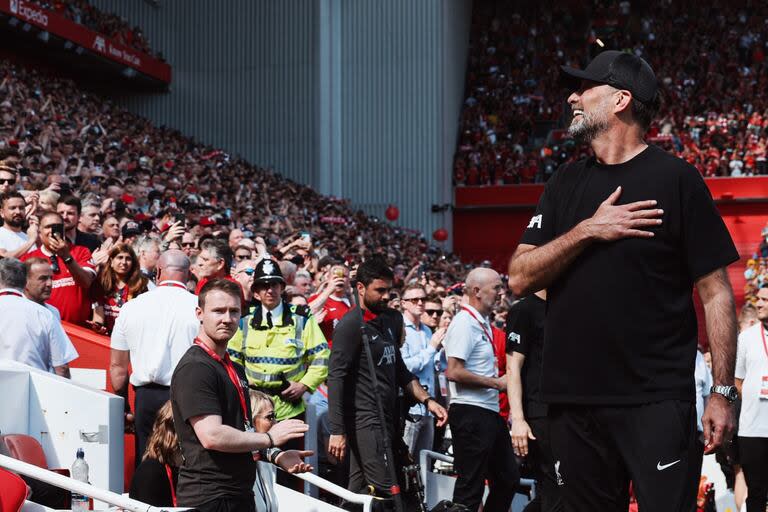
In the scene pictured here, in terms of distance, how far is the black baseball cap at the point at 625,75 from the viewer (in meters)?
3.46

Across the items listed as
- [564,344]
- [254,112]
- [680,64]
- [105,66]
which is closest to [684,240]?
[564,344]

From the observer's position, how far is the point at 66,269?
773cm

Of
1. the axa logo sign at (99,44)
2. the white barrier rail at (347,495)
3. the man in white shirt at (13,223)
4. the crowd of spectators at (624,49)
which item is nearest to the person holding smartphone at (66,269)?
the man in white shirt at (13,223)

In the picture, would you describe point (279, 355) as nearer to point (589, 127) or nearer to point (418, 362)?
point (418, 362)

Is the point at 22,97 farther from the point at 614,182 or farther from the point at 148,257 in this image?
the point at 614,182

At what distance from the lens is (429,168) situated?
102 feet

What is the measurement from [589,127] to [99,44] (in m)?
25.7

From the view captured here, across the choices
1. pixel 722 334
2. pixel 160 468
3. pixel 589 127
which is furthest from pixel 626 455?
pixel 160 468

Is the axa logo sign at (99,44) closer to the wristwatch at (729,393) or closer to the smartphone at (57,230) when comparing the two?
the smartphone at (57,230)

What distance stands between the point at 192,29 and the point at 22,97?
42.9ft

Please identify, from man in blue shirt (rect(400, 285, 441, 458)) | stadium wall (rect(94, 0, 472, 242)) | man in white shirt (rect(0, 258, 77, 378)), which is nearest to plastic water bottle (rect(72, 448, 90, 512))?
man in white shirt (rect(0, 258, 77, 378))

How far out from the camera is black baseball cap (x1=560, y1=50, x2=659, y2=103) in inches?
136

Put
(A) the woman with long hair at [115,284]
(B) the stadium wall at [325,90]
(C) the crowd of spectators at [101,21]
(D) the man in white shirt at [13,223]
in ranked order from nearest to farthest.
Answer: (A) the woman with long hair at [115,284] < (D) the man in white shirt at [13,223] < (C) the crowd of spectators at [101,21] < (B) the stadium wall at [325,90]

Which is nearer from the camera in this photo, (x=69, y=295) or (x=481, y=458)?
(x=481, y=458)
